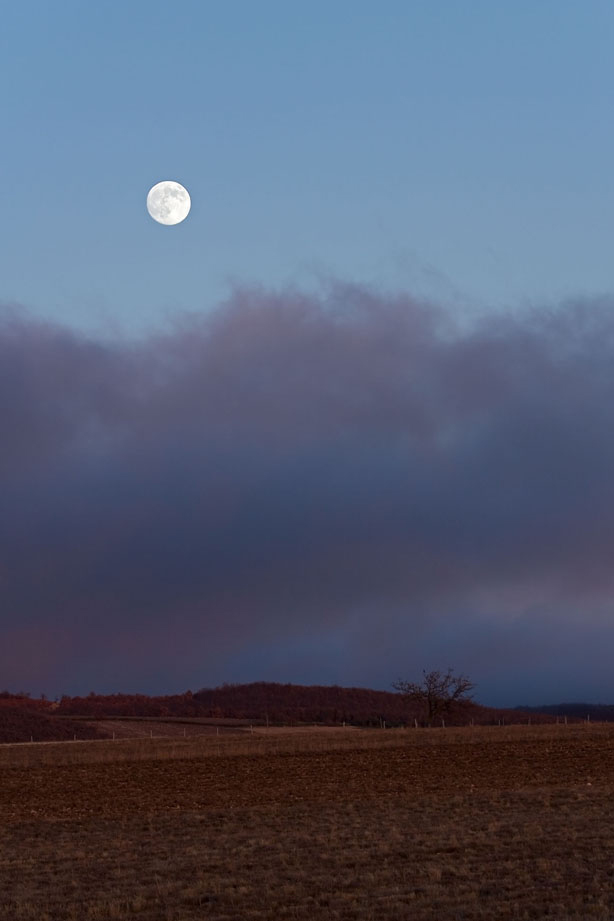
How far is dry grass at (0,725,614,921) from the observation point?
16812 mm

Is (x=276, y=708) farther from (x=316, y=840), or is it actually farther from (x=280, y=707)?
(x=316, y=840)

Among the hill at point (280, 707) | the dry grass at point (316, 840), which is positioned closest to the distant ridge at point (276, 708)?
the hill at point (280, 707)

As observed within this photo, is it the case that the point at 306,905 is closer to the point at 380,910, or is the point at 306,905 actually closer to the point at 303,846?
the point at 380,910

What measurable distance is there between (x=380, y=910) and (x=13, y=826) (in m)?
18.5

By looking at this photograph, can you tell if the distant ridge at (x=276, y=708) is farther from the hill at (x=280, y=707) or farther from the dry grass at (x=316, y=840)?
the dry grass at (x=316, y=840)

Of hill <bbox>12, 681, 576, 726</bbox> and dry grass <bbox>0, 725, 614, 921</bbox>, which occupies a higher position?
hill <bbox>12, 681, 576, 726</bbox>

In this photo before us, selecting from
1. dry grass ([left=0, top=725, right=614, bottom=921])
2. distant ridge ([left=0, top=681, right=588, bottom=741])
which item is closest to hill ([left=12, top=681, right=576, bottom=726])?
distant ridge ([left=0, top=681, right=588, bottom=741])

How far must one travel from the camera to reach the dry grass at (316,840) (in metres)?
16.8

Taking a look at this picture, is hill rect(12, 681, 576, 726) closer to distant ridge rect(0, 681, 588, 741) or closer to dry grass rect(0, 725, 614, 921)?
distant ridge rect(0, 681, 588, 741)

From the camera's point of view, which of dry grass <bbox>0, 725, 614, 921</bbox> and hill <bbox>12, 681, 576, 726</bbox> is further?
hill <bbox>12, 681, 576, 726</bbox>

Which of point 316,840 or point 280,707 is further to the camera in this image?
point 280,707

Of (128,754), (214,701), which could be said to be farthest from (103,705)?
(128,754)

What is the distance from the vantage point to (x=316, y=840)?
24.4m

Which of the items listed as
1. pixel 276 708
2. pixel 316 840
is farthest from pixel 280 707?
pixel 316 840
